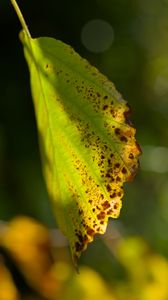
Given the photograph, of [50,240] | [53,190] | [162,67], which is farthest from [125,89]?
[53,190]

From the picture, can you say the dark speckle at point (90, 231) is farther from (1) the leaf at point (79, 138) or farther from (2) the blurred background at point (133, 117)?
(2) the blurred background at point (133, 117)

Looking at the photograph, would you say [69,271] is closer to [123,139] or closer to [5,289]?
[5,289]

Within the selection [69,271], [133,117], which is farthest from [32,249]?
[133,117]

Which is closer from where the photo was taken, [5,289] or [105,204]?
[105,204]

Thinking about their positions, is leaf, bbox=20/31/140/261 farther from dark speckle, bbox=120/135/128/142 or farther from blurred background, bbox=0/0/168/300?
blurred background, bbox=0/0/168/300

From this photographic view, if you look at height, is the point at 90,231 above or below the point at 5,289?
above

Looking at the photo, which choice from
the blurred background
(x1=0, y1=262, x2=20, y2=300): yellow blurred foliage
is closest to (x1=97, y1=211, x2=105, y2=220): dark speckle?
(x1=0, y1=262, x2=20, y2=300): yellow blurred foliage

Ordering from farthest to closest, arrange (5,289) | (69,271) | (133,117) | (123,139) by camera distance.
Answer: (133,117), (69,271), (5,289), (123,139)
